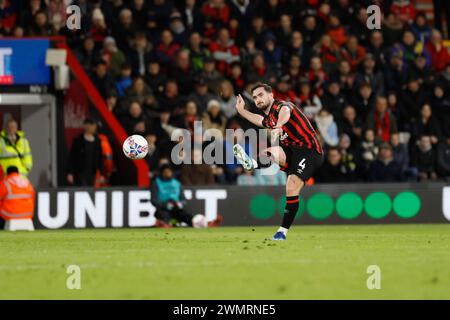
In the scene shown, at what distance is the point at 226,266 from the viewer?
11.3 m

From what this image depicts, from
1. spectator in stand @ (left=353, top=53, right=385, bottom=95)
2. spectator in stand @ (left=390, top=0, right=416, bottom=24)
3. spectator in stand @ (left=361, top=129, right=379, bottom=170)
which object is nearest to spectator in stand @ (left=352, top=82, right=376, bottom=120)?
spectator in stand @ (left=353, top=53, right=385, bottom=95)

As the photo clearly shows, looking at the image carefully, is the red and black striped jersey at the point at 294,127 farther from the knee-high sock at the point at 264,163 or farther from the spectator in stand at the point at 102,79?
the spectator in stand at the point at 102,79

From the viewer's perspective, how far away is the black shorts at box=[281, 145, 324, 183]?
48.2 feet

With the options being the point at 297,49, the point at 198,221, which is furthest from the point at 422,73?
the point at 198,221

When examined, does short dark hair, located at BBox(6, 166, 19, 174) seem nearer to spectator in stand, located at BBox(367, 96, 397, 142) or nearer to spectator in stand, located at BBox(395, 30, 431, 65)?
spectator in stand, located at BBox(367, 96, 397, 142)

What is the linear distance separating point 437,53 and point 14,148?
9.68 metres

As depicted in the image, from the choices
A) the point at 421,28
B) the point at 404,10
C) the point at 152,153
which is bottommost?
the point at 152,153

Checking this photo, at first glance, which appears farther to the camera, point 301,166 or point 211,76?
point 211,76

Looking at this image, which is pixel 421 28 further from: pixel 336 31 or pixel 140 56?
pixel 140 56

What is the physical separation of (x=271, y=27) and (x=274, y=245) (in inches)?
418

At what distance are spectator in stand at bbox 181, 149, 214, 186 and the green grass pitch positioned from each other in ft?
14.7

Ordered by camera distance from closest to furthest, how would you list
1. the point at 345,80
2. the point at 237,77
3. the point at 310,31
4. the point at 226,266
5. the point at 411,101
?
the point at 226,266
the point at 237,77
the point at 345,80
the point at 411,101
the point at 310,31

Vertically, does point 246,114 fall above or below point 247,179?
above

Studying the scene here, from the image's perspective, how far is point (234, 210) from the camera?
20.4 m
